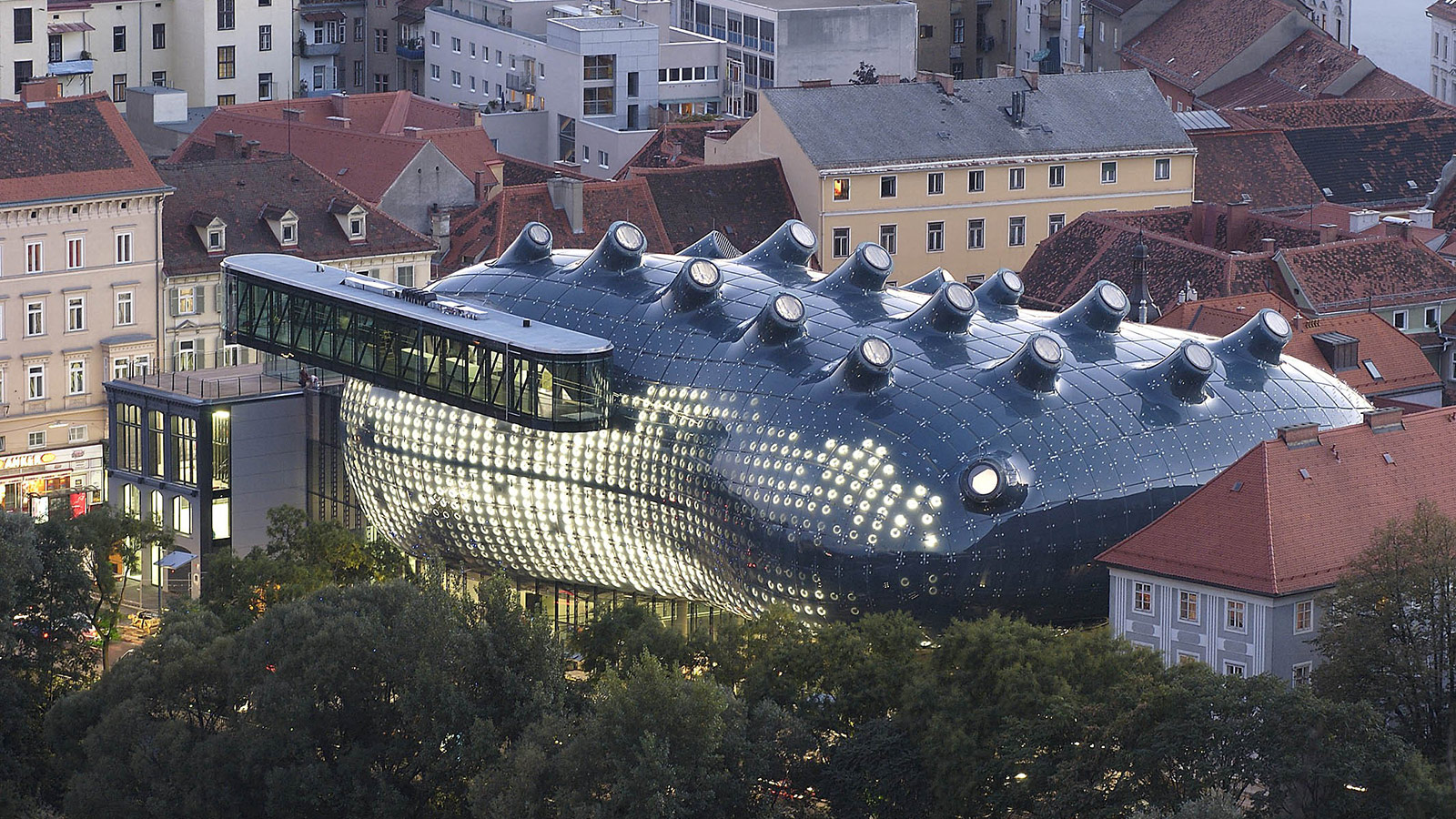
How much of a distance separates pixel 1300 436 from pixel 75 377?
7257 cm

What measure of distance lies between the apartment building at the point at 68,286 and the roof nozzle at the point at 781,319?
48.0 metres

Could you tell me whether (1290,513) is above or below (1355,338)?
below

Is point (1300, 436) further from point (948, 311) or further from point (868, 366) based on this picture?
point (868, 366)

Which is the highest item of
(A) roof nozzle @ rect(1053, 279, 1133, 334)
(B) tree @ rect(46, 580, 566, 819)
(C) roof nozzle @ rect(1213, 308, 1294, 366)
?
(A) roof nozzle @ rect(1053, 279, 1133, 334)

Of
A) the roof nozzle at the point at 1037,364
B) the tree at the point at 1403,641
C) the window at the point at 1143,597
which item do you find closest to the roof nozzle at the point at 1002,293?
the roof nozzle at the point at 1037,364

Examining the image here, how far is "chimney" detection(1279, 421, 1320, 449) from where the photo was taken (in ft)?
483

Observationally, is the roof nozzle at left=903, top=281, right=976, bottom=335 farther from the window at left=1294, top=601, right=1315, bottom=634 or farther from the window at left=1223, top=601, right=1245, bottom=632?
the window at left=1294, top=601, right=1315, bottom=634

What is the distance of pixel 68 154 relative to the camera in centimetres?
19262

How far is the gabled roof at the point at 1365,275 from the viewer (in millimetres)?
194625

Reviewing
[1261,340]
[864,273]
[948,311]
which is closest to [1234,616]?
[1261,340]

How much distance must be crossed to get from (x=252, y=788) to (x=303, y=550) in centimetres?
2609

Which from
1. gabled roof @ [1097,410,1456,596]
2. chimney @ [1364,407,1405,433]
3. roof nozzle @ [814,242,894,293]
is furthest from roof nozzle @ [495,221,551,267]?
chimney @ [1364,407,1405,433]

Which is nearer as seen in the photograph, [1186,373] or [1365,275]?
[1186,373]

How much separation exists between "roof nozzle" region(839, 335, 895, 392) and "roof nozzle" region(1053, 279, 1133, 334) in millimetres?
11194
